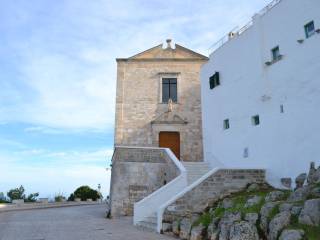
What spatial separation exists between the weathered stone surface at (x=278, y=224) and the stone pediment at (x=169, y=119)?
12807mm

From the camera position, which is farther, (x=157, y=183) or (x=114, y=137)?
(x=114, y=137)

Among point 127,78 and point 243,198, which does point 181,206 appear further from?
point 127,78

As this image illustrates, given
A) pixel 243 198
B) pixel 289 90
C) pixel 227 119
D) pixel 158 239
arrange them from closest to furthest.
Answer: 1. pixel 158 239
2. pixel 243 198
3. pixel 289 90
4. pixel 227 119

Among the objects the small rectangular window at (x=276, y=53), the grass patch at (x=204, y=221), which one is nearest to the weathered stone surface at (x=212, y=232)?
the grass patch at (x=204, y=221)

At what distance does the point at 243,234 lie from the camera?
6.57 m

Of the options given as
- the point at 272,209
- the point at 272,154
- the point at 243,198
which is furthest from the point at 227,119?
the point at 272,209

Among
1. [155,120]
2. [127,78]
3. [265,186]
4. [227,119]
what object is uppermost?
[127,78]

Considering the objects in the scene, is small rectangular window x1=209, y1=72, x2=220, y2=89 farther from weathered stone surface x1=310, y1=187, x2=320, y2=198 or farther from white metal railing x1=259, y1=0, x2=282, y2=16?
weathered stone surface x1=310, y1=187, x2=320, y2=198

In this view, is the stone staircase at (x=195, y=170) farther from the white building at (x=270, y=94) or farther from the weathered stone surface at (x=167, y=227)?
the weathered stone surface at (x=167, y=227)

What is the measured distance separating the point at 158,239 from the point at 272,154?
5.47 m

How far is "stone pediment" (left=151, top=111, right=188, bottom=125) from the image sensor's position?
1898 centimetres

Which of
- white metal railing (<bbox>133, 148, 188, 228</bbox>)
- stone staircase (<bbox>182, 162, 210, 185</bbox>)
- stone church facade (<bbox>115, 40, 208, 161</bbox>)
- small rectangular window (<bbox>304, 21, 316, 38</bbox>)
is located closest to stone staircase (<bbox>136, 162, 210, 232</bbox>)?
stone staircase (<bbox>182, 162, 210, 185</bbox>)

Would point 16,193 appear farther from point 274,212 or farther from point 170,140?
point 274,212

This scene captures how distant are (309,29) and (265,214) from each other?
6424mm
